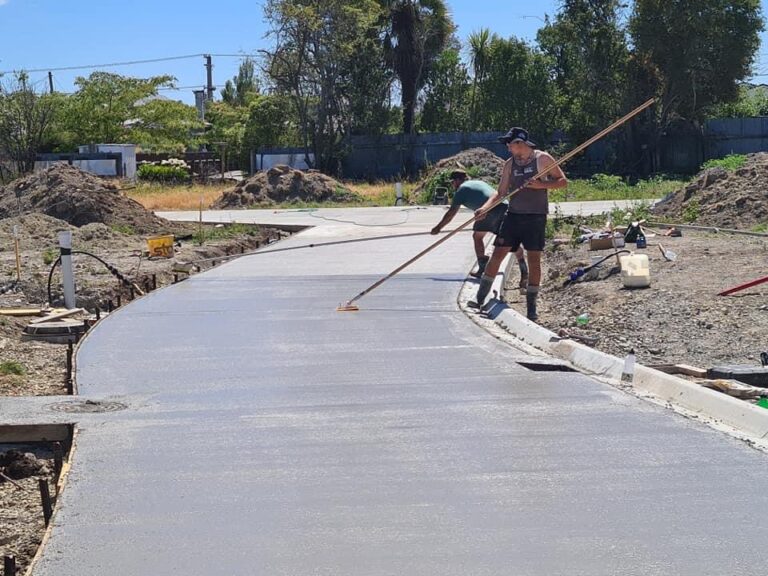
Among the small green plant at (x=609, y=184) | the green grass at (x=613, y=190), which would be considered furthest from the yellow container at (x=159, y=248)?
the small green plant at (x=609, y=184)

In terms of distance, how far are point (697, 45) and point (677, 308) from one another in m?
34.0

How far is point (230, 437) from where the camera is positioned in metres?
6.86

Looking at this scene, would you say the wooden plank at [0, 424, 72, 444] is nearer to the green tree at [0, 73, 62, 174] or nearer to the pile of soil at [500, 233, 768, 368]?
the pile of soil at [500, 233, 768, 368]

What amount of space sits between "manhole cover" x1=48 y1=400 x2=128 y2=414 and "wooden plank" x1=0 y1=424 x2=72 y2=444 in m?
0.40

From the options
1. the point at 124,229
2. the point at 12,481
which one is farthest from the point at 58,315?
the point at 124,229

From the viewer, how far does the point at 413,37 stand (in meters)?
50.4

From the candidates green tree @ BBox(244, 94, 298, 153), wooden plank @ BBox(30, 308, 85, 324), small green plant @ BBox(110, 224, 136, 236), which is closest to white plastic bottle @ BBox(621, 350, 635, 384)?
wooden plank @ BBox(30, 308, 85, 324)

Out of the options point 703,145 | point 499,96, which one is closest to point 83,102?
point 499,96

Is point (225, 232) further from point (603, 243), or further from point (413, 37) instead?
point (413, 37)

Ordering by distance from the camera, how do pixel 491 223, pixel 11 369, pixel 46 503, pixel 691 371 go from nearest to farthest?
pixel 46 503, pixel 691 371, pixel 11 369, pixel 491 223

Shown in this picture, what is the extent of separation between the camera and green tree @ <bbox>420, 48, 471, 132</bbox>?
2125 inches

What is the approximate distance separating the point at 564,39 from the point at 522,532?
4358 cm

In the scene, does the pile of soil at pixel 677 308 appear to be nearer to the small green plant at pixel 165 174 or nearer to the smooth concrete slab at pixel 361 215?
the smooth concrete slab at pixel 361 215

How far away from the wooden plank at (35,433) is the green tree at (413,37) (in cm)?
4478
